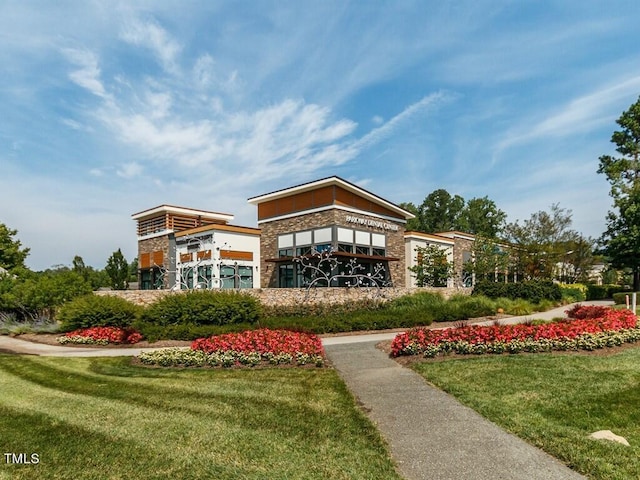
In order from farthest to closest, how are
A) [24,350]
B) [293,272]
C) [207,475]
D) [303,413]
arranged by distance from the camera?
1. [293,272]
2. [24,350]
3. [303,413]
4. [207,475]

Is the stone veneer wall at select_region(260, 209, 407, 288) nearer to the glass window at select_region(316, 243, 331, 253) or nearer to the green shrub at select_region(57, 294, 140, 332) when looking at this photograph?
the glass window at select_region(316, 243, 331, 253)

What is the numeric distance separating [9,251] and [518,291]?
34.0 metres

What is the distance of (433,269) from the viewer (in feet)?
105

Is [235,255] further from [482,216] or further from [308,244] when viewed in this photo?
[482,216]

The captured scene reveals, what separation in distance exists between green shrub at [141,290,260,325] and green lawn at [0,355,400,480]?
6.33 meters

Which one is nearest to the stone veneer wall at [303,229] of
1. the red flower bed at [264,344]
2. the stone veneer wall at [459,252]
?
the stone veneer wall at [459,252]

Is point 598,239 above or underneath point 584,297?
above

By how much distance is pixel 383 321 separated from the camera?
1566 centimetres

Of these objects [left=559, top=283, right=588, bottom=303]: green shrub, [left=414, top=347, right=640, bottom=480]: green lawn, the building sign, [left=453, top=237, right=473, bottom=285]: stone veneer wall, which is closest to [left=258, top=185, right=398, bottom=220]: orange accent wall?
the building sign

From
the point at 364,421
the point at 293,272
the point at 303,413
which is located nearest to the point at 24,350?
the point at 303,413

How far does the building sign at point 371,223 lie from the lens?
29.0 m

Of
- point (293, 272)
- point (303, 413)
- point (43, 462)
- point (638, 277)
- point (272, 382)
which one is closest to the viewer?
point (43, 462)

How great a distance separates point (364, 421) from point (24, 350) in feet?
39.2

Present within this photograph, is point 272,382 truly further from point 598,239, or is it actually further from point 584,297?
point 598,239
